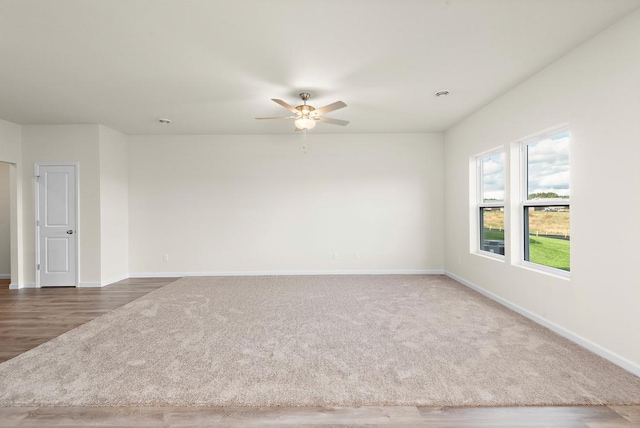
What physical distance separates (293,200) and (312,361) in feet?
12.3

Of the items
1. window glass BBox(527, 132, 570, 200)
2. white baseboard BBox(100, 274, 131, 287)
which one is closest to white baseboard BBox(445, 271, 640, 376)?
window glass BBox(527, 132, 570, 200)

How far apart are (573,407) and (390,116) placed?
4.02 meters

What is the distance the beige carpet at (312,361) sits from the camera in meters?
1.98

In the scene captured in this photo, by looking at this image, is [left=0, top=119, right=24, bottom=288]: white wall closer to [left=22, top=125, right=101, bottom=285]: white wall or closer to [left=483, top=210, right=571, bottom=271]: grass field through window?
[left=22, top=125, right=101, bottom=285]: white wall

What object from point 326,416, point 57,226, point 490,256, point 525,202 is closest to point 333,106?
point 525,202

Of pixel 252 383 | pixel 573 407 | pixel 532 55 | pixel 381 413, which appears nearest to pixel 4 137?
pixel 252 383

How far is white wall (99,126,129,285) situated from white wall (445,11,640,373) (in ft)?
20.7

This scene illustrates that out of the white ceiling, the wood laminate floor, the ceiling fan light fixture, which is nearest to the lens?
the wood laminate floor

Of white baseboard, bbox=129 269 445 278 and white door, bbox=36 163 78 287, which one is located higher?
white door, bbox=36 163 78 287

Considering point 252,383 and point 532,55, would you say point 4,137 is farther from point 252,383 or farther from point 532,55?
point 532,55

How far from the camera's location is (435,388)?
6.73 ft

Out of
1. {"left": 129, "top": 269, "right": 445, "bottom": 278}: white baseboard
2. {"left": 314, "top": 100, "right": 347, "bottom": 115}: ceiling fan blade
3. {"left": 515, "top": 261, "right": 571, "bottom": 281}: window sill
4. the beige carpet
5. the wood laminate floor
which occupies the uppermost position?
{"left": 314, "top": 100, "right": 347, "bottom": 115}: ceiling fan blade

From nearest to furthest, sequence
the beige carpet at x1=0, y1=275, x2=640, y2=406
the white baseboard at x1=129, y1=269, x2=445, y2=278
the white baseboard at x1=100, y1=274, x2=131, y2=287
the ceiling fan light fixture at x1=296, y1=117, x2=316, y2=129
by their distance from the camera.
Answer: the beige carpet at x1=0, y1=275, x2=640, y2=406 → the ceiling fan light fixture at x1=296, y1=117, x2=316, y2=129 → the white baseboard at x1=100, y1=274, x2=131, y2=287 → the white baseboard at x1=129, y1=269, x2=445, y2=278

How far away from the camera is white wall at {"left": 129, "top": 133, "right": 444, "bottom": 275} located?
19.0 feet
